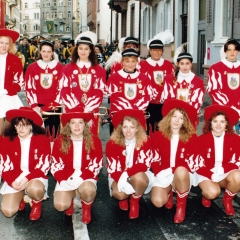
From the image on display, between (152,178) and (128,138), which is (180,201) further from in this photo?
(128,138)

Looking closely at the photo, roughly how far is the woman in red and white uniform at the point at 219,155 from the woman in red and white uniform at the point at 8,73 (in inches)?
106

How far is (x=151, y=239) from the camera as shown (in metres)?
4.77

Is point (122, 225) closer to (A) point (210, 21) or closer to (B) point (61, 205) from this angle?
(B) point (61, 205)

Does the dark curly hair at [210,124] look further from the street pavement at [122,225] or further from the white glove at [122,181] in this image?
the white glove at [122,181]

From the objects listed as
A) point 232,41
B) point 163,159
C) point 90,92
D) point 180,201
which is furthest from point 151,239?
point 232,41

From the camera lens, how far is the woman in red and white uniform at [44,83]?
6.71 metres

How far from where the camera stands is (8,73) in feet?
21.5

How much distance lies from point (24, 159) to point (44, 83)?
1733 mm

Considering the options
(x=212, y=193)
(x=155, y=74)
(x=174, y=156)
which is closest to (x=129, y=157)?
(x=174, y=156)

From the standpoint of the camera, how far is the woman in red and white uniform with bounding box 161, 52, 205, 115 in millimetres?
6852

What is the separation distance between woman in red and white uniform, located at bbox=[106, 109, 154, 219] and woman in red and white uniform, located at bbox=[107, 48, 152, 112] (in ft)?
3.81

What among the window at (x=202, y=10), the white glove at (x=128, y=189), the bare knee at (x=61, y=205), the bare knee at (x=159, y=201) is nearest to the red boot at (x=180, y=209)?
the bare knee at (x=159, y=201)

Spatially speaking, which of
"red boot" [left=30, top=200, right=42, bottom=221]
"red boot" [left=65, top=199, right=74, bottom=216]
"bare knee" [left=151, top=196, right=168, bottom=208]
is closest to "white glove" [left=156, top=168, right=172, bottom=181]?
"bare knee" [left=151, top=196, right=168, bottom=208]

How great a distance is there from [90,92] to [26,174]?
1796mm
